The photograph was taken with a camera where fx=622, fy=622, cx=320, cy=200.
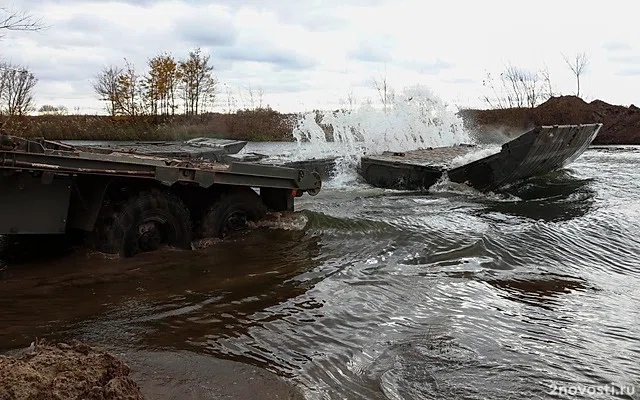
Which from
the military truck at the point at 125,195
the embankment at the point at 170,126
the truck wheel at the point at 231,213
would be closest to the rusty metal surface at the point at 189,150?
the truck wheel at the point at 231,213

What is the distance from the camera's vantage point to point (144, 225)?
670 centimetres

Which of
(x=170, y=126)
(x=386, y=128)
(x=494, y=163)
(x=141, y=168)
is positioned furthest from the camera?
(x=170, y=126)

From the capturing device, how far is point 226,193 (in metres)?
7.61

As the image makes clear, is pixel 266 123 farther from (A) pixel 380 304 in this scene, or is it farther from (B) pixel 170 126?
(A) pixel 380 304

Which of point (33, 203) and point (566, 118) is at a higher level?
point (566, 118)

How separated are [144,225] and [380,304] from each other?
282 centimetres

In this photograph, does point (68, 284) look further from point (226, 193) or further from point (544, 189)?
point (544, 189)

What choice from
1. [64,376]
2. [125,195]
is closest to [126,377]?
[64,376]

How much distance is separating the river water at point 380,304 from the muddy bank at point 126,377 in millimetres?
205

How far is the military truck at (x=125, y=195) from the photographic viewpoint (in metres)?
5.64

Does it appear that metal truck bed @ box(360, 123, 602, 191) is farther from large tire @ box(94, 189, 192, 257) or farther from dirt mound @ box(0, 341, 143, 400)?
dirt mound @ box(0, 341, 143, 400)

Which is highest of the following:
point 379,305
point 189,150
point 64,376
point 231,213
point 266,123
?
point 266,123

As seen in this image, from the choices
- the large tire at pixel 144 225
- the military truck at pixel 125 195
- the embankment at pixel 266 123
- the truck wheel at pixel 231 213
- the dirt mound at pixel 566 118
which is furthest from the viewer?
the dirt mound at pixel 566 118

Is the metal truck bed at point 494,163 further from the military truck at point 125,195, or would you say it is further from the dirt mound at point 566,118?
the dirt mound at point 566,118
